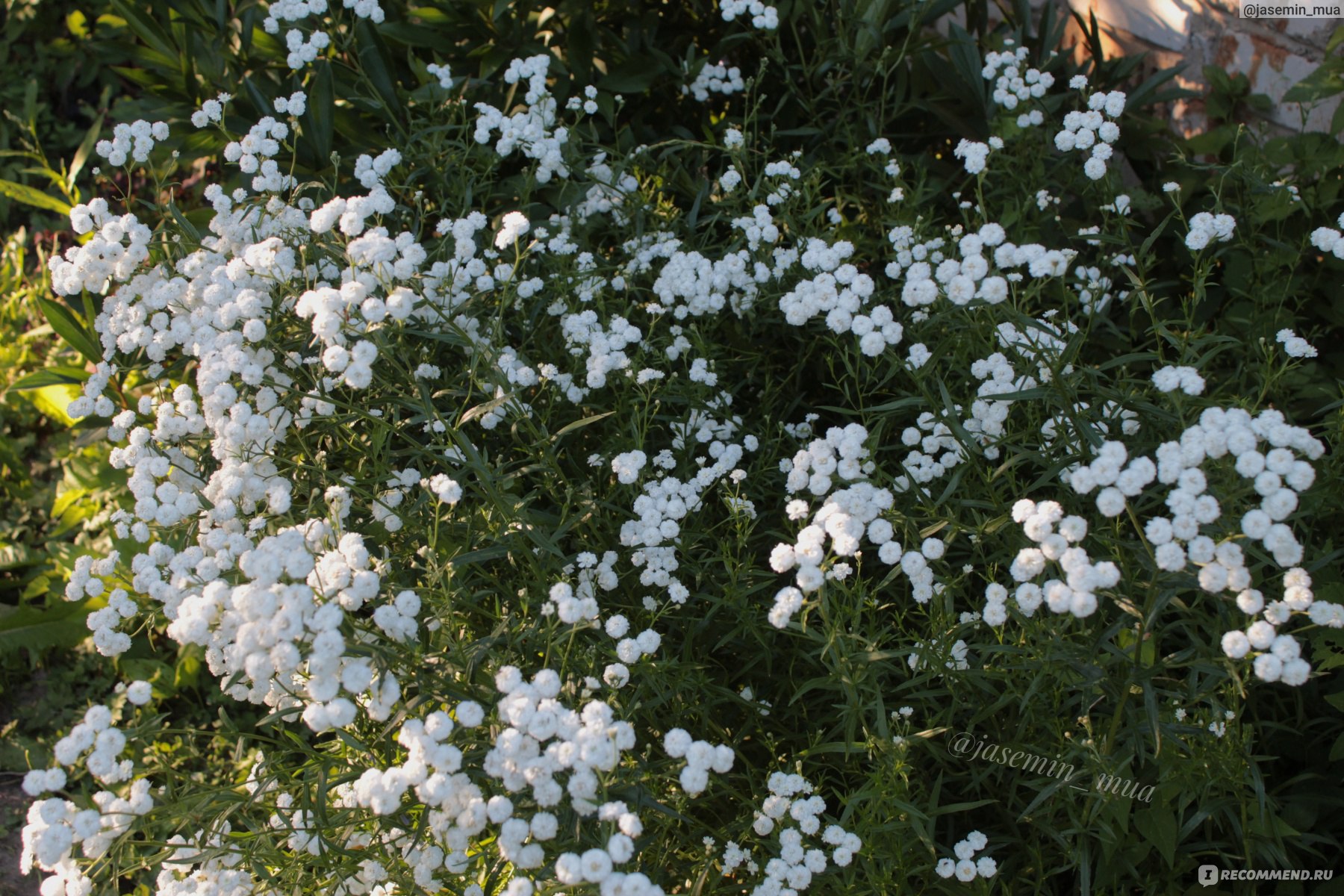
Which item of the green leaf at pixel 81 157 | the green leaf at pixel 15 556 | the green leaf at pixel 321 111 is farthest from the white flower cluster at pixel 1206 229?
the green leaf at pixel 15 556

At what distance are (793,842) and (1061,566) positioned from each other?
81cm

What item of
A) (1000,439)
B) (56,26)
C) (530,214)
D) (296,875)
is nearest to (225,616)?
(296,875)

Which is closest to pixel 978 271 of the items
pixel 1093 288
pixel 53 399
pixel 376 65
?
pixel 1093 288

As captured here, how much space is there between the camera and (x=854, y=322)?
267 centimetres

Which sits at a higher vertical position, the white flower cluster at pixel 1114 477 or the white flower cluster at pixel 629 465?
the white flower cluster at pixel 1114 477

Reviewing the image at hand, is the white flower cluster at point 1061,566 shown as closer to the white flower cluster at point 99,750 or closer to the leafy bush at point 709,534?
the leafy bush at point 709,534

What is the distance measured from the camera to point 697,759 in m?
2.03

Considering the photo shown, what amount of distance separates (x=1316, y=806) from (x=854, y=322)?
1.69 meters

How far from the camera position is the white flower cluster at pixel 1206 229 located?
2.56 m

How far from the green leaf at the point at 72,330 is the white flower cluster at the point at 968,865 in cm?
367

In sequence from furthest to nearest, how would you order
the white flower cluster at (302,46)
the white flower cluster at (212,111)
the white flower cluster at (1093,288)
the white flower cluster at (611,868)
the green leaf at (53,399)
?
1. the green leaf at (53,399)
2. the white flower cluster at (302,46)
3. the white flower cluster at (212,111)
4. the white flower cluster at (1093,288)
5. the white flower cluster at (611,868)

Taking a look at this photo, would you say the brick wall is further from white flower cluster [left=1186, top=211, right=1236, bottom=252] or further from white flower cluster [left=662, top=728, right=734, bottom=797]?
white flower cluster [left=662, top=728, right=734, bottom=797]

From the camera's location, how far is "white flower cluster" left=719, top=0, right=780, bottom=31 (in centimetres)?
375

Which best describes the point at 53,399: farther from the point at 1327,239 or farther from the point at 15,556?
the point at 1327,239
